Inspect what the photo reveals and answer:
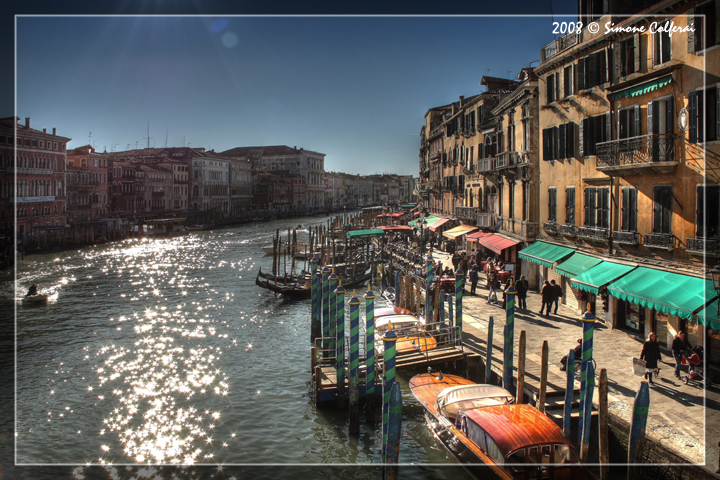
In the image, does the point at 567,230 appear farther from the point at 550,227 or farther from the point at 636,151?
the point at 636,151

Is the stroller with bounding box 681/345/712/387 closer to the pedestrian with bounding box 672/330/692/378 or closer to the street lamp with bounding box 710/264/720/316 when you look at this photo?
the pedestrian with bounding box 672/330/692/378

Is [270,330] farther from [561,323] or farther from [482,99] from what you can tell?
[482,99]

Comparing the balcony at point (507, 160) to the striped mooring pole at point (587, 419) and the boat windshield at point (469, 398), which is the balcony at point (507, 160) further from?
the striped mooring pole at point (587, 419)

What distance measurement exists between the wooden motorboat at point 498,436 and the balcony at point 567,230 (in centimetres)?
810

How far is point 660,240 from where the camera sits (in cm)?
1280

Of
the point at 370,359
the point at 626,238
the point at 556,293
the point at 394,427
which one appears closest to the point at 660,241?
the point at 626,238

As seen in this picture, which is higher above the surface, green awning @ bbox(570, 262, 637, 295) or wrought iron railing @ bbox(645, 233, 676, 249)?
wrought iron railing @ bbox(645, 233, 676, 249)

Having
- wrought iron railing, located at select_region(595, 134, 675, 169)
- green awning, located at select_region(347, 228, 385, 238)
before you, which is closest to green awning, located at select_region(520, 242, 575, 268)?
wrought iron railing, located at select_region(595, 134, 675, 169)

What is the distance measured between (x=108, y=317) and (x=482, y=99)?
865 inches

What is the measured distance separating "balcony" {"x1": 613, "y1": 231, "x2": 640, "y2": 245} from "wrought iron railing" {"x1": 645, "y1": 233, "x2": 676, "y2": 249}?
43 centimetres

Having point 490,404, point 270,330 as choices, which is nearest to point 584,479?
point 490,404

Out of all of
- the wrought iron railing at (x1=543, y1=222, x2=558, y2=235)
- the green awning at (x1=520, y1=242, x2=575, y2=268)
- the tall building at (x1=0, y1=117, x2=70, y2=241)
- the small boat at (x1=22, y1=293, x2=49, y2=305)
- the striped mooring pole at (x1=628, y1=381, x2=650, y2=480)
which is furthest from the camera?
the tall building at (x1=0, y1=117, x2=70, y2=241)

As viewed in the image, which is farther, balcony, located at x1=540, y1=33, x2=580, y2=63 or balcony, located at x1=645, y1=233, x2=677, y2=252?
balcony, located at x1=540, y1=33, x2=580, y2=63

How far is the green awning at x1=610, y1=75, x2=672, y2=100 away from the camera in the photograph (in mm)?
12430
